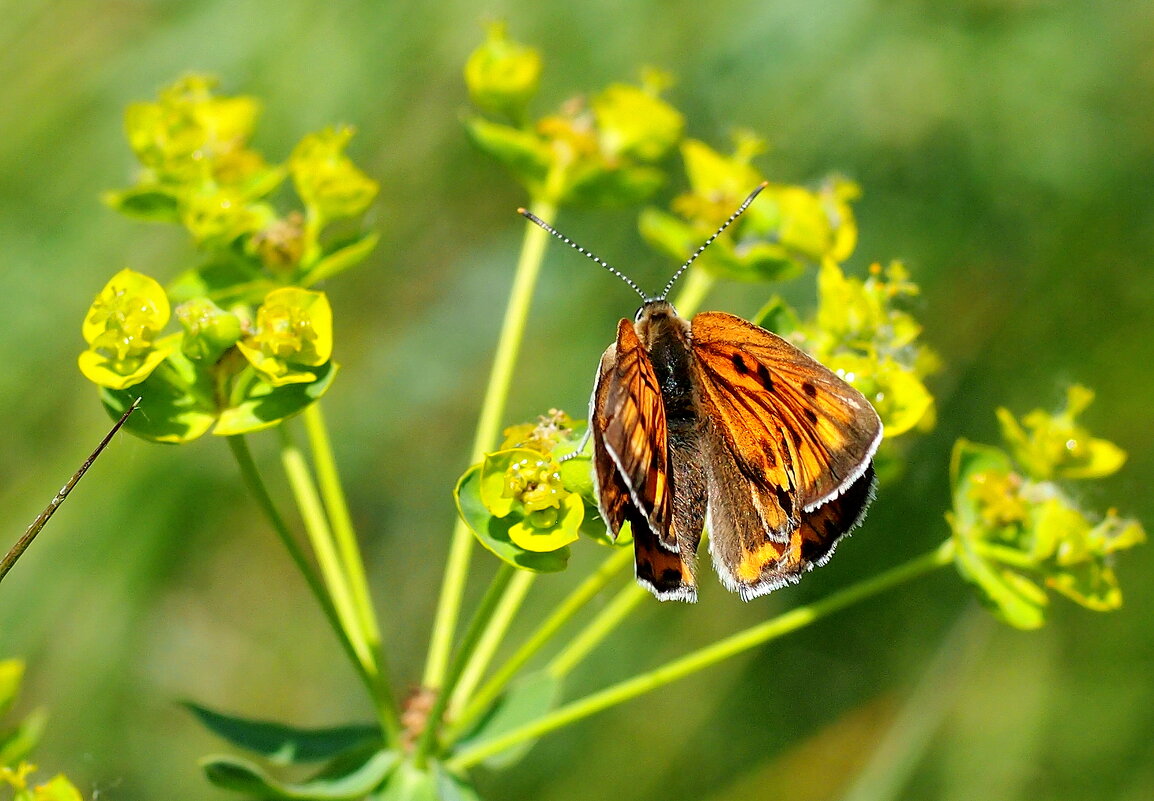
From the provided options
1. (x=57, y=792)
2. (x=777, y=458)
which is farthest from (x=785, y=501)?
(x=57, y=792)

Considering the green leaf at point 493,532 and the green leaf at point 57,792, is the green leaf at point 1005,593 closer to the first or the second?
the green leaf at point 493,532

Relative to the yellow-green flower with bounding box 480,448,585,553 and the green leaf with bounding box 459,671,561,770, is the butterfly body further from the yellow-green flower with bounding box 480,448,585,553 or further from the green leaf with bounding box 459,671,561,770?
the green leaf with bounding box 459,671,561,770

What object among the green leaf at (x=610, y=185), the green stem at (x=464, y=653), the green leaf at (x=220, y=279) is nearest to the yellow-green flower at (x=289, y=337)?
the green leaf at (x=220, y=279)

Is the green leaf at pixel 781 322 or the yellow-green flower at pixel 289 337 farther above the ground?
the yellow-green flower at pixel 289 337

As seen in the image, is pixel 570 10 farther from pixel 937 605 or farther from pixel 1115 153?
pixel 937 605

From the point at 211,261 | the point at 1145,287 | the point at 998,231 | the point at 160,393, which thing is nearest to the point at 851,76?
the point at 998,231
